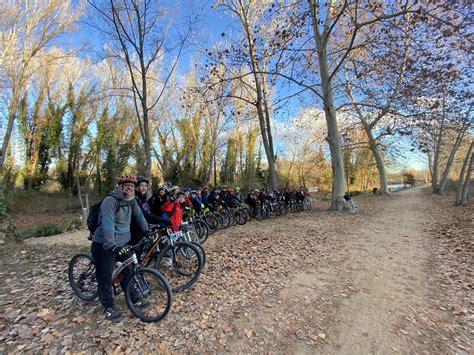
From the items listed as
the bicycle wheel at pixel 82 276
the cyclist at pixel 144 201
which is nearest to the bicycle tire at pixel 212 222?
the cyclist at pixel 144 201

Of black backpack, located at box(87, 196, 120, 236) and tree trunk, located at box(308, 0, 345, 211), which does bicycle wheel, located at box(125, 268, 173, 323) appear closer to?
black backpack, located at box(87, 196, 120, 236)

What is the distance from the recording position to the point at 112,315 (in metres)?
3.12

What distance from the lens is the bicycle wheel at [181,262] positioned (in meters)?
4.08

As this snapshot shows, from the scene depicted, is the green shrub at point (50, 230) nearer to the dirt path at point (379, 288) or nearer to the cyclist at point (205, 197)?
the cyclist at point (205, 197)

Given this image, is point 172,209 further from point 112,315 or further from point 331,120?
point 331,120

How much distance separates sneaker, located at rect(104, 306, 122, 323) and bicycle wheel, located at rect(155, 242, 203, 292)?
962 mm

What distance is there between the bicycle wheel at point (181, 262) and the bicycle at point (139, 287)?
0.57 metres

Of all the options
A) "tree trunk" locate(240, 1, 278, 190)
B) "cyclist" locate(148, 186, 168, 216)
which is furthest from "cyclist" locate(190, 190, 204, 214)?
"tree trunk" locate(240, 1, 278, 190)

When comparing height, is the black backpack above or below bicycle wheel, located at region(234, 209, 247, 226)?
above

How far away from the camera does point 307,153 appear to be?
105 feet

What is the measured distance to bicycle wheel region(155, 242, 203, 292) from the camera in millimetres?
4078

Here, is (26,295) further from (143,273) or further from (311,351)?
(311,351)

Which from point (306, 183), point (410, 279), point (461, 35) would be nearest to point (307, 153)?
point (306, 183)

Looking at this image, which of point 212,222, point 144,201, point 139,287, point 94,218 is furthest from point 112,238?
point 212,222
